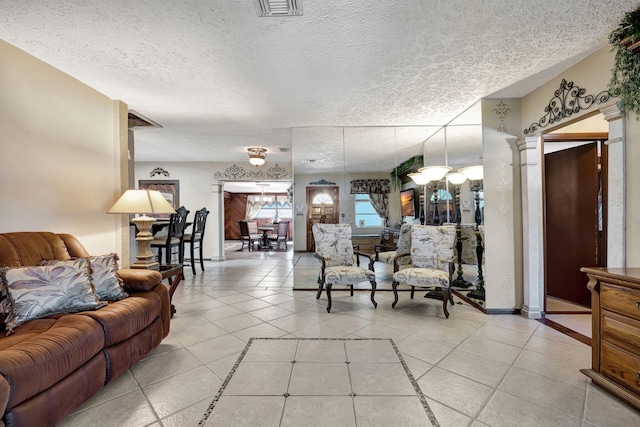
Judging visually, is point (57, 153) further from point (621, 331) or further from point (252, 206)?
point (252, 206)

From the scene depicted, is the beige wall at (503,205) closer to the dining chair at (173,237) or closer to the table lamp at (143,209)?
the table lamp at (143,209)

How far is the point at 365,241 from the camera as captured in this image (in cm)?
Answer: 426

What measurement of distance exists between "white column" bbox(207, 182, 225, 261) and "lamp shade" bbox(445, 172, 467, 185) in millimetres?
4986

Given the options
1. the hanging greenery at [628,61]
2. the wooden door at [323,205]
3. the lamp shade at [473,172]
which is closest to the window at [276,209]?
the wooden door at [323,205]

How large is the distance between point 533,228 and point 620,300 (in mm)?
1362

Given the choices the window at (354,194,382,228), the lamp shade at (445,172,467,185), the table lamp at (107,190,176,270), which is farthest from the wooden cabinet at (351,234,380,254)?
the table lamp at (107,190,176,270)

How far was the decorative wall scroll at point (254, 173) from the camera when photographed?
636cm

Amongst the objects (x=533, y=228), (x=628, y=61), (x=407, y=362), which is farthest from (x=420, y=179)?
(x=407, y=362)

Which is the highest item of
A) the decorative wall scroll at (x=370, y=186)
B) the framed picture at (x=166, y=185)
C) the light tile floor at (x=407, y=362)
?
the framed picture at (x=166, y=185)

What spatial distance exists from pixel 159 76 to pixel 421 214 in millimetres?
3765

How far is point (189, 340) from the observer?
94.9 inches

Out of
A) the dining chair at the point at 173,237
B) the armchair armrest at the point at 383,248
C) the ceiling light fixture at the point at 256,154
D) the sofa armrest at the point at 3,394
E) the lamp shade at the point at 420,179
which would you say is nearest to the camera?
the sofa armrest at the point at 3,394

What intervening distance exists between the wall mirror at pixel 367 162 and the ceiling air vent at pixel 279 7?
2.26 metres

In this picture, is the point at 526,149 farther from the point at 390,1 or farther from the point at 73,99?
the point at 73,99
